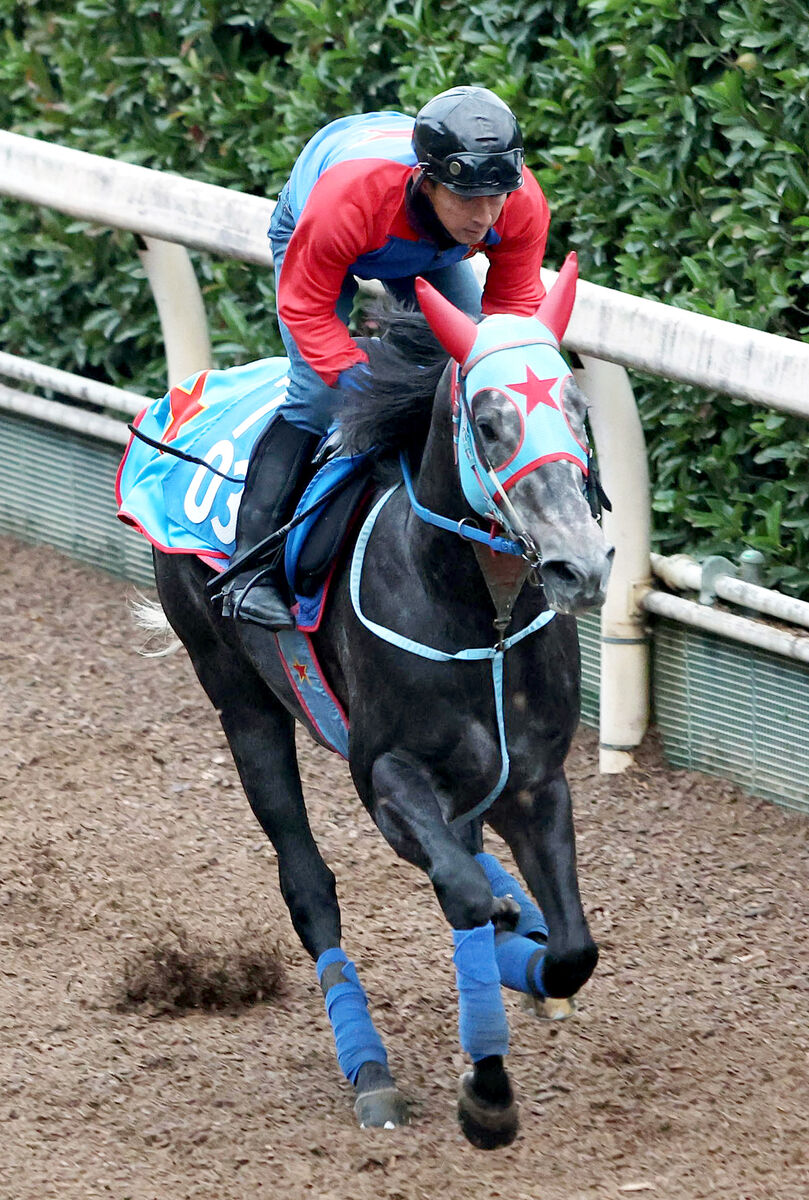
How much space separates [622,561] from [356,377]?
1.88m

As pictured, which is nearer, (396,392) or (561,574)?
(561,574)

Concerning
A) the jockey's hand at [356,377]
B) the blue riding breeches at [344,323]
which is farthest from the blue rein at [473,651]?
the blue riding breeches at [344,323]

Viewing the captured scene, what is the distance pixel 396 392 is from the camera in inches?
161

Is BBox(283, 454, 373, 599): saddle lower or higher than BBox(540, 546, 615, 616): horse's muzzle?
lower

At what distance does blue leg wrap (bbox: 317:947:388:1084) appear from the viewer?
14.6ft

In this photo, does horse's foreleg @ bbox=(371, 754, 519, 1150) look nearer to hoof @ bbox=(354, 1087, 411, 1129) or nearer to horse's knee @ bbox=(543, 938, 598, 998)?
horse's knee @ bbox=(543, 938, 598, 998)

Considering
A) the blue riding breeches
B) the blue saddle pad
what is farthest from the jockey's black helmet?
the blue saddle pad

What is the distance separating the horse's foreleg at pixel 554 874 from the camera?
411cm

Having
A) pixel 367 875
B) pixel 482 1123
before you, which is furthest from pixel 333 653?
pixel 367 875

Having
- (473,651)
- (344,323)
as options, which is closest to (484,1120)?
(473,651)

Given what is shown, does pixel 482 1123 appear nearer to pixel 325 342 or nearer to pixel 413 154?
pixel 325 342

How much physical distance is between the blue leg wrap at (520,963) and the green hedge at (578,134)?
1.78 m

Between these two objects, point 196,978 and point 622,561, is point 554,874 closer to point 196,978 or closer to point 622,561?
point 196,978

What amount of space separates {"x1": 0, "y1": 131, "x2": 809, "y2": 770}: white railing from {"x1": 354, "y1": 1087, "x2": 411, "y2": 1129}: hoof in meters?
1.88
